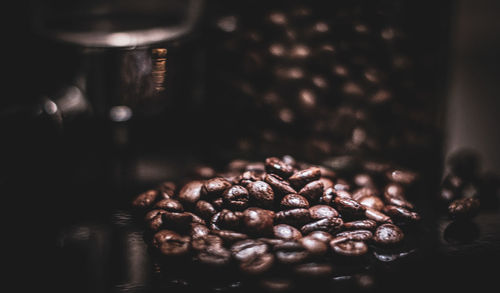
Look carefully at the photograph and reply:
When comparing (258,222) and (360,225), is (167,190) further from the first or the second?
(360,225)

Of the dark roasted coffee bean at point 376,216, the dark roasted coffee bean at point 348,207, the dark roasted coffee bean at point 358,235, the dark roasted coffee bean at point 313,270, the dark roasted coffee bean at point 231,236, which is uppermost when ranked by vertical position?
the dark roasted coffee bean at point 348,207

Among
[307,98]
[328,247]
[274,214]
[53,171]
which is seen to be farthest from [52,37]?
[328,247]

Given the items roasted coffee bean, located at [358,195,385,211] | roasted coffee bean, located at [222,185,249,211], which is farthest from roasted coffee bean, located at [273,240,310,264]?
roasted coffee bean, located at [358,195,385,211]

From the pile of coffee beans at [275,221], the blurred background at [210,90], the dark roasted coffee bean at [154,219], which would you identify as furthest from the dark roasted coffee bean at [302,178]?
the blurred background at [210,90]

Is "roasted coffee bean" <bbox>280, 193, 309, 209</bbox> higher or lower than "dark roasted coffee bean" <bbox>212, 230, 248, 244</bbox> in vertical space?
higher

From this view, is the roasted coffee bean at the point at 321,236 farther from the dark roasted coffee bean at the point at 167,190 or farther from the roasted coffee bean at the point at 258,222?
the dark roasted coffee bean at the point at 167,190

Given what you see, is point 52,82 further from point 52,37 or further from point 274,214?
point 274,214

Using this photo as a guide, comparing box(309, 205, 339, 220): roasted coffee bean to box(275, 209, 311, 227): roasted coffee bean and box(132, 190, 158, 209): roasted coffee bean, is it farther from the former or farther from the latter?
box(132, 190, 158, 209): roasted coffee bean
